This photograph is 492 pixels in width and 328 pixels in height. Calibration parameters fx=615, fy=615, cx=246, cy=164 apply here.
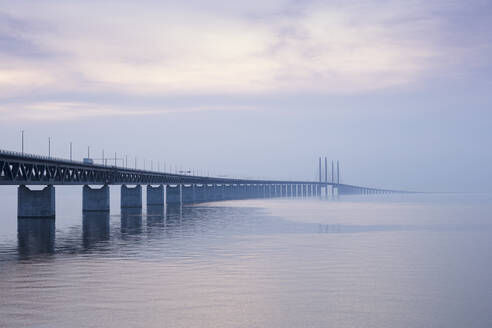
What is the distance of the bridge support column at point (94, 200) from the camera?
12825 centimetres

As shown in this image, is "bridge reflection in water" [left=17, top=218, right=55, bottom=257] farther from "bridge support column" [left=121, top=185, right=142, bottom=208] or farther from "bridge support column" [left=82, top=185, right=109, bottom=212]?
"bridge support column" [left=121, top=185, right=142, bottom=208]

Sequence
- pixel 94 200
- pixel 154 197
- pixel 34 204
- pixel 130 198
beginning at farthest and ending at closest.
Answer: pixel 154 197 < pixel 130 198 < pixel 94 200 < pixel 34 204

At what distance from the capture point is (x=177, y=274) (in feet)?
118

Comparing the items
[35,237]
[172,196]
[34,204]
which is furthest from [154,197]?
[35,237]

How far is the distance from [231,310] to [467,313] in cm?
981

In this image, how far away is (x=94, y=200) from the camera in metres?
129

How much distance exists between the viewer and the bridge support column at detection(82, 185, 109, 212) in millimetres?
128250

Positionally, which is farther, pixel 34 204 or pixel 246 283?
pixel 34 204

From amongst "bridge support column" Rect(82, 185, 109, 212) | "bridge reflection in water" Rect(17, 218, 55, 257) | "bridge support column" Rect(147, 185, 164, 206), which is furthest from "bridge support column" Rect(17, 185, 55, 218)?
"bridge support column" Rect(147, 185, 164, 206)

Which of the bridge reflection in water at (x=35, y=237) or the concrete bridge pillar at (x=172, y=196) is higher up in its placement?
the concrete bridge pillar at (x=172, y=196)

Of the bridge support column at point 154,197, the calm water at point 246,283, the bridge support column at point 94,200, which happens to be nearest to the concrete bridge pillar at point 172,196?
the bridge support column at point 154,197

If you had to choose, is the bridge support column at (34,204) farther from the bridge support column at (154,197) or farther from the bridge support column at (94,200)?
the bridge support column at (154,197)

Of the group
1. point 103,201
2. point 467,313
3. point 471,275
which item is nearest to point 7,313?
point 467,313

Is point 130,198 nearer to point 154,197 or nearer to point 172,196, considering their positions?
point 154,197
